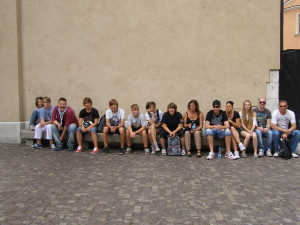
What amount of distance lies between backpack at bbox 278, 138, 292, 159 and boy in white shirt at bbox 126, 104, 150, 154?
112 inches

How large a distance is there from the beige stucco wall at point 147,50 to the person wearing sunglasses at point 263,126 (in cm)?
62

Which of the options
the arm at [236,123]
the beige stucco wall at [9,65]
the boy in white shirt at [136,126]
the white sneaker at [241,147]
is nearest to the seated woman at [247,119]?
the arm at [236,123]

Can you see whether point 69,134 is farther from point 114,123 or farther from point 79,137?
point 114,123

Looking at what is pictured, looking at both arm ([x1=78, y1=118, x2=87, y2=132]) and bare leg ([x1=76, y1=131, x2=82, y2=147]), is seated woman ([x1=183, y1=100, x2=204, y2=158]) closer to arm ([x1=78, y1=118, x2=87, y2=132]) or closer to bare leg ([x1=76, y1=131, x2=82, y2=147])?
arm ([x1=78, y1=118, x2=87, y2=132])

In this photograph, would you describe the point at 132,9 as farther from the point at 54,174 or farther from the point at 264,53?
the point at 54,174

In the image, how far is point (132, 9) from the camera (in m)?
8.48

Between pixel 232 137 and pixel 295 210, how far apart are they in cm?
327

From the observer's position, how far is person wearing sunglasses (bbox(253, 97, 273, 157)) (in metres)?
7.38

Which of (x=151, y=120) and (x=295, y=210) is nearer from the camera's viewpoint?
(x=295, y=210)

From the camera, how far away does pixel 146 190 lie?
500cm

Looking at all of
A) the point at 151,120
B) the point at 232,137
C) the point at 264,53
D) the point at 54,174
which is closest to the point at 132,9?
the point at 151,120

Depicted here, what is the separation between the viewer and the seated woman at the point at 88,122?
789 cm

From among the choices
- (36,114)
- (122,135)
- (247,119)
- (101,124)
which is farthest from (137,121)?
(36,114)

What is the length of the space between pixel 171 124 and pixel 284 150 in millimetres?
2456
